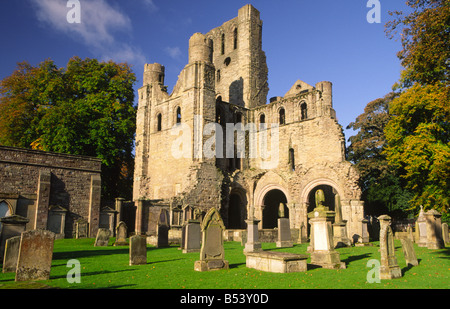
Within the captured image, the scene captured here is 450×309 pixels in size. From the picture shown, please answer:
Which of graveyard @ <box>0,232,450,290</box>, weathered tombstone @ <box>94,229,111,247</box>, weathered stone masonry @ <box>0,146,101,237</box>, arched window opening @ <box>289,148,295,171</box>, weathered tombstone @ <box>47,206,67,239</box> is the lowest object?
graveyard @ <box>0,232,450,290</box>

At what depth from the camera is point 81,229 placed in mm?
20328

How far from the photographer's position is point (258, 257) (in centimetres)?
939

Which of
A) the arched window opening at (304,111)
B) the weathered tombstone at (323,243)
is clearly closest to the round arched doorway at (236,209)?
the arched window opening at (304,111)

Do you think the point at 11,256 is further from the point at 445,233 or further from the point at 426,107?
the point at 445,233

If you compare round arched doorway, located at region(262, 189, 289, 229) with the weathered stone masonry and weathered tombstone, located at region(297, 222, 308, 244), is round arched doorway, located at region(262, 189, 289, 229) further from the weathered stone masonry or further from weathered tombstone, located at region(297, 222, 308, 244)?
the weathered stone masonry

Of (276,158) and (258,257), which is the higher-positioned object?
(276,158)

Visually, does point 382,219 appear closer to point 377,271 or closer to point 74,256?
point 377,271

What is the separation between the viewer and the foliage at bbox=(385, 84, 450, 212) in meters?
14.2

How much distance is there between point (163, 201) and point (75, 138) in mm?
8117

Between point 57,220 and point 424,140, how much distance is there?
64.7 ft

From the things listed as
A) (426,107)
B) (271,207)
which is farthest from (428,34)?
(271,207)

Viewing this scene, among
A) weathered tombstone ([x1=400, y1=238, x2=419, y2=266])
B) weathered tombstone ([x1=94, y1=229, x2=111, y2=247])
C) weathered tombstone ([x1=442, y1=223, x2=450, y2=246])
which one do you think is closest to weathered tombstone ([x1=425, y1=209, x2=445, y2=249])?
weathered tombstone ([x1=442, y1=223, x2=450, y2=246])

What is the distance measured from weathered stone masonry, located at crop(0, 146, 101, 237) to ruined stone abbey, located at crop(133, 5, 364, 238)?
10.7 ft
